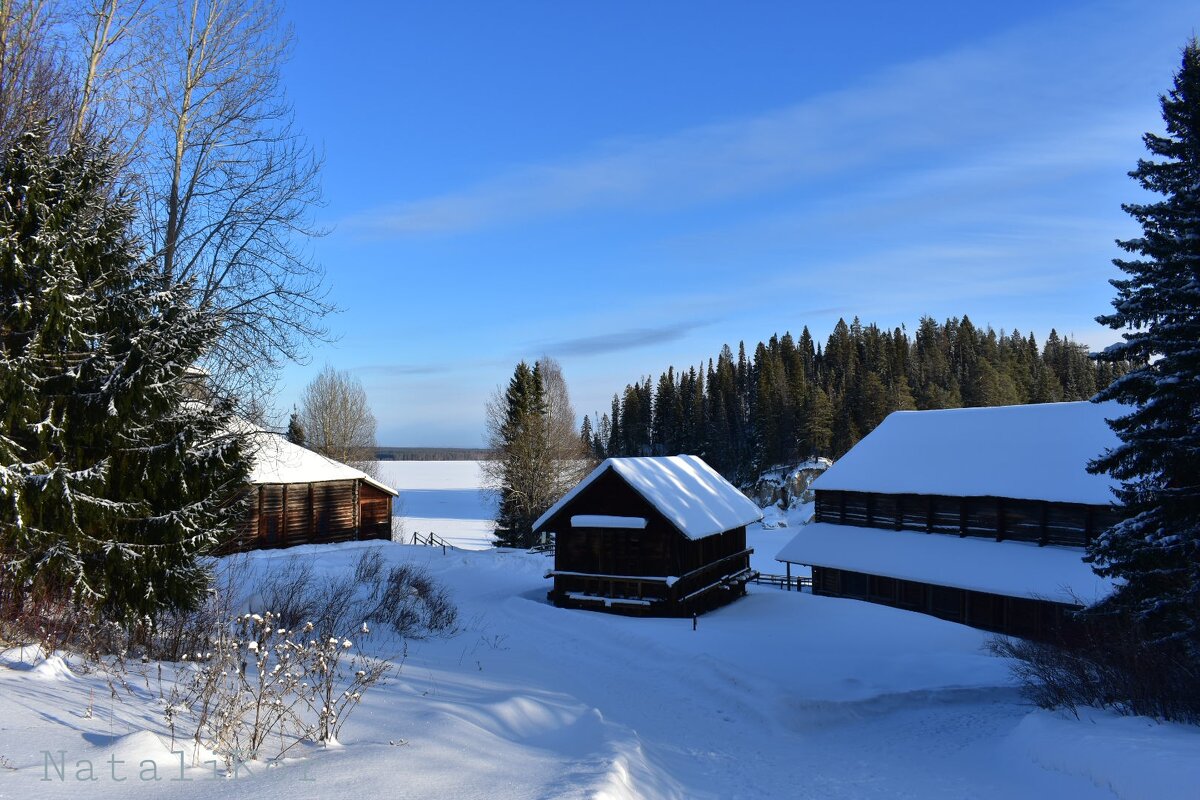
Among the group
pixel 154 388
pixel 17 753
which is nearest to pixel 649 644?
pixel 154 388

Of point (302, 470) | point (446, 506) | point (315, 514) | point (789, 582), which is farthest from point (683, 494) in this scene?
point (446, 506)

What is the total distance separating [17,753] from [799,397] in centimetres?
8798

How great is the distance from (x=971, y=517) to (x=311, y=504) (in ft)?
99.0

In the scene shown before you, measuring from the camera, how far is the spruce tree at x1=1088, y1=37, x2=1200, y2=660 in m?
12.6

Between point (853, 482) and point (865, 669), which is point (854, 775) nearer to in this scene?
point (865, 669)

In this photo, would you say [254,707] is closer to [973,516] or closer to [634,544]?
[634,544]

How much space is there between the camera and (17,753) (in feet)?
16.2

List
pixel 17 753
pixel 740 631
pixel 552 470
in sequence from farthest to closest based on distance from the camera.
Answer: pixel 552 470
pixel 740 631
pixel 17 753

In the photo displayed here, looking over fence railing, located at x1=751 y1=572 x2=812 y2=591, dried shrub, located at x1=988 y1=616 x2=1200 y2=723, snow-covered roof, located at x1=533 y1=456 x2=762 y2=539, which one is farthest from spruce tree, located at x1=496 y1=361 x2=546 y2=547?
dried shrub, located at x1=988 y1=616 x2=1200 y2=723

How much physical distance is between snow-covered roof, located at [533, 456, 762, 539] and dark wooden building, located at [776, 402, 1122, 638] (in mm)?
4040

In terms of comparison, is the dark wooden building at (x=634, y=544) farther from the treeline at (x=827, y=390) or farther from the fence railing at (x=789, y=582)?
the treeline at (x=827, y=390)

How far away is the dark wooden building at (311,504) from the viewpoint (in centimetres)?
3194

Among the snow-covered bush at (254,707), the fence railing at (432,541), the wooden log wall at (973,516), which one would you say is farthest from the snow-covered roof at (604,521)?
the snow-covered bush at (254,707)

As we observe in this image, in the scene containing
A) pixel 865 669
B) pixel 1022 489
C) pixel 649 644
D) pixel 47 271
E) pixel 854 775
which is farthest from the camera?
pixel 1022 489
